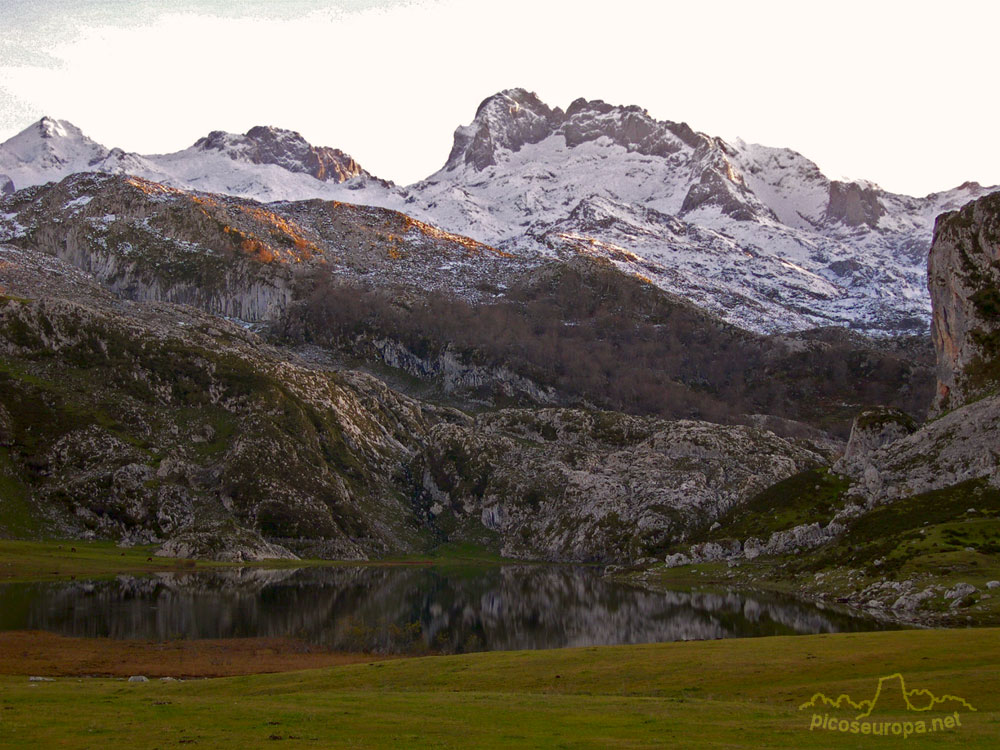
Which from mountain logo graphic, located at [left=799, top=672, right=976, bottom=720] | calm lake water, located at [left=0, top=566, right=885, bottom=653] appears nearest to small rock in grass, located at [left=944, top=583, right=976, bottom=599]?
calm lake water, located at [left=0, top=566, right=885, bottom=653]

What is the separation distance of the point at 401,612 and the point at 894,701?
79.6 metres

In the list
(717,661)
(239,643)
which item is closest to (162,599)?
(239,643)

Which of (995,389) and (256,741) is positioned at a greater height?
(995,389)

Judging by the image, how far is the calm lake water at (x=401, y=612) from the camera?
295ft

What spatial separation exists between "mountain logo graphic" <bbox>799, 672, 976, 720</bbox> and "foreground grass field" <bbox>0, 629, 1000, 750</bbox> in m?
0.55

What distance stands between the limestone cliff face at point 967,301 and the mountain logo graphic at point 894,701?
410 ft

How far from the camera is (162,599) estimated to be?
120 meters

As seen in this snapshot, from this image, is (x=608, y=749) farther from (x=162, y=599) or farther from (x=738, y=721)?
(x=162, y=599)

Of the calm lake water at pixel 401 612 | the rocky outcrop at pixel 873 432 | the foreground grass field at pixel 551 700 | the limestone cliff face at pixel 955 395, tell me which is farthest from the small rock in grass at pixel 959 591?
the rocky outcrop at pixel 873 432

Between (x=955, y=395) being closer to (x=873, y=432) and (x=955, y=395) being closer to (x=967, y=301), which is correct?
(x=873, y=432)

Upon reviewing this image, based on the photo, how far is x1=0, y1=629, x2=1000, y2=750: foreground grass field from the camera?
1346 inches

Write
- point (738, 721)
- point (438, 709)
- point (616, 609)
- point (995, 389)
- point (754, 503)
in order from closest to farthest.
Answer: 1. point (738, 721)
2. point (438, 709)
3. point (616, 609)
4. point (995, 389)
5. point (754, 503)

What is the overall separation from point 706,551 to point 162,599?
9890 centimetres

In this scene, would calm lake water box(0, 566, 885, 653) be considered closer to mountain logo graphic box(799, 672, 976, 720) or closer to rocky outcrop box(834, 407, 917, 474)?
mountain logo graphic box(799, 672, 976, 720)
